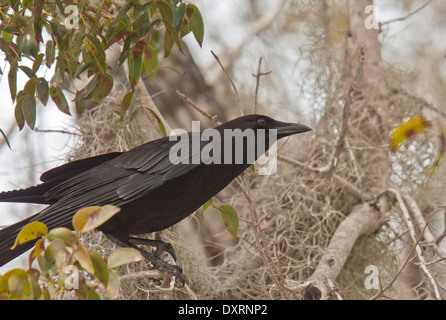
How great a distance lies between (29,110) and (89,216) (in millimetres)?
1040

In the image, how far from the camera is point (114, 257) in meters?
1.60

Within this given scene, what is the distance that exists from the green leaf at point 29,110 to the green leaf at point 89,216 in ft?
3.14

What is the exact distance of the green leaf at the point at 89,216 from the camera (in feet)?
4.94

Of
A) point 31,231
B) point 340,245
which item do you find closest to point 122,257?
point 31,231

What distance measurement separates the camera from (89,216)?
1.54m

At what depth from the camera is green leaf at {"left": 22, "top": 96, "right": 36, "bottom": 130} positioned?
7.80 ft

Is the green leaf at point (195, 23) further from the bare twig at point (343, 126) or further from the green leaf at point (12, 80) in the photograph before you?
the bare twig at point (343, 126)

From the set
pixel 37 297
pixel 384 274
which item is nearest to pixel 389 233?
pixel 384 274

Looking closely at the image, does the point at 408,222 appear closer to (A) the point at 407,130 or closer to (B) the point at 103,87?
(B) the point at 103,87

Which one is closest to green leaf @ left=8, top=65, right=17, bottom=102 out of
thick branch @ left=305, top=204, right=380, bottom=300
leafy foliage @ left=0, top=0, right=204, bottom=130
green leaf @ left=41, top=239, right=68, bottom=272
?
leafy foliage @ left=0, top=0, right=204, bottom=130

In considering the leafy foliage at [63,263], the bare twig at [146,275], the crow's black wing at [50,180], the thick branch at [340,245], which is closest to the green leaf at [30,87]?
the crow's black wing at [50,180]

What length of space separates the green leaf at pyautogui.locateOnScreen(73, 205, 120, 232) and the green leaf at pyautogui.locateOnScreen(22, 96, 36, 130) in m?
0.96

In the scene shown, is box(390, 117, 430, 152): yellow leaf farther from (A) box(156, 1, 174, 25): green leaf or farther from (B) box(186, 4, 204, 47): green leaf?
(B) box(186, 4, 204, 47): green leaf
